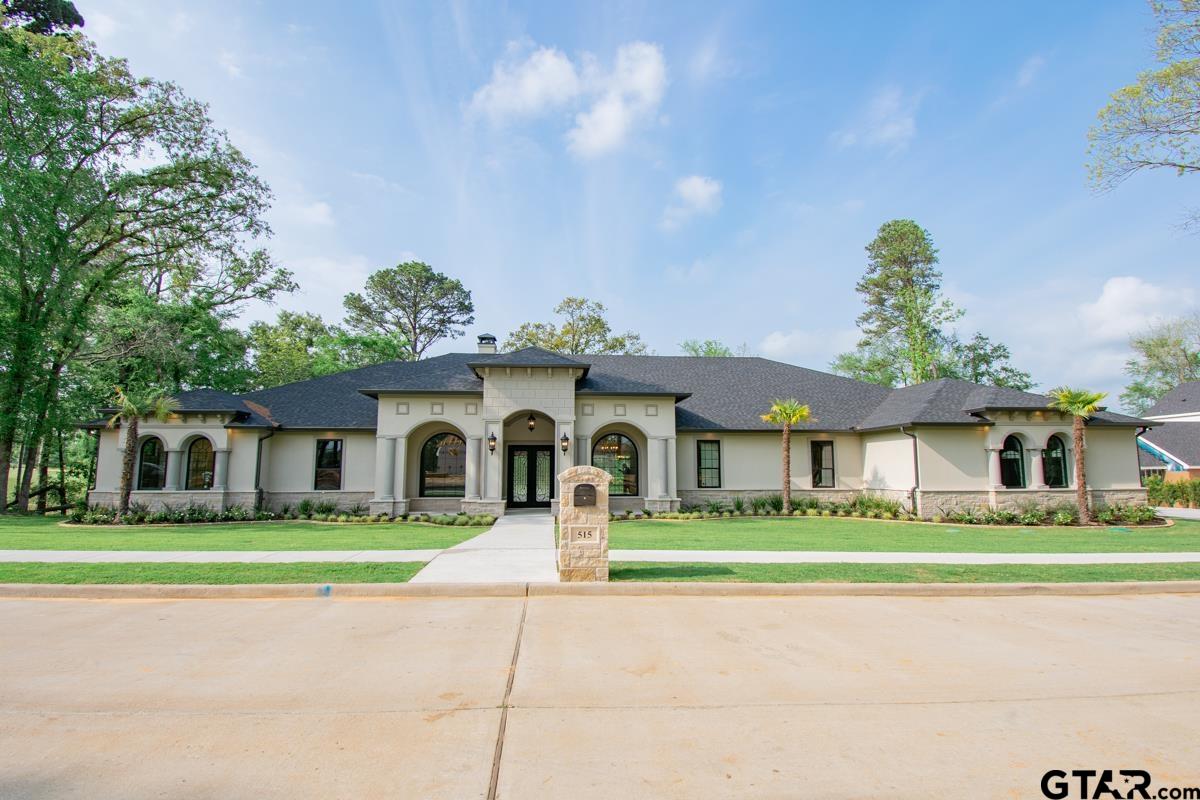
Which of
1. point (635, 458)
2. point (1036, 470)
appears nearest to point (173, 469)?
point (635, 458)

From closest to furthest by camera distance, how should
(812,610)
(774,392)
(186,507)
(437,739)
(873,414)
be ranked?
(437,739) < (812,610) < (186,507) < (873,414) < (774,392)

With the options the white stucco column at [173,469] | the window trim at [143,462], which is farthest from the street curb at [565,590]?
the window trim at [143,462]

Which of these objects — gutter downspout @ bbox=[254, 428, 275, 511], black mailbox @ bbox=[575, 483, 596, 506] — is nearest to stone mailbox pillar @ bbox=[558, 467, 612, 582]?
black mailbox @ bbox=[575, 483, 596, 506]

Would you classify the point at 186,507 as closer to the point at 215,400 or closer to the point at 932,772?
the point at 215,400

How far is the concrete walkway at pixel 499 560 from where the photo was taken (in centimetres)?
823

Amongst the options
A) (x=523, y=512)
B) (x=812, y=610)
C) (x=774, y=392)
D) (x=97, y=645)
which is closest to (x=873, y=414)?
(x=774, y=392)

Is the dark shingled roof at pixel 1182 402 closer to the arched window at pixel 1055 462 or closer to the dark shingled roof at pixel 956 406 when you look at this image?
the dark shingled roof at pixel 956 406

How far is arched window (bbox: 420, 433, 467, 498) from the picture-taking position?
69.3ft

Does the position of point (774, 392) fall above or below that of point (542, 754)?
above

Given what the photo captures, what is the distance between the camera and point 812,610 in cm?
693

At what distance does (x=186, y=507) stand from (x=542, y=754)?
21082 millimetres

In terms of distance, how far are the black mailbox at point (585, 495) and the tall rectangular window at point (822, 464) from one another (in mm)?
15948

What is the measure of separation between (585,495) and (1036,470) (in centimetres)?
1889

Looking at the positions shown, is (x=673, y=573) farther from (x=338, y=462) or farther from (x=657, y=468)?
(x=338, y=462)
